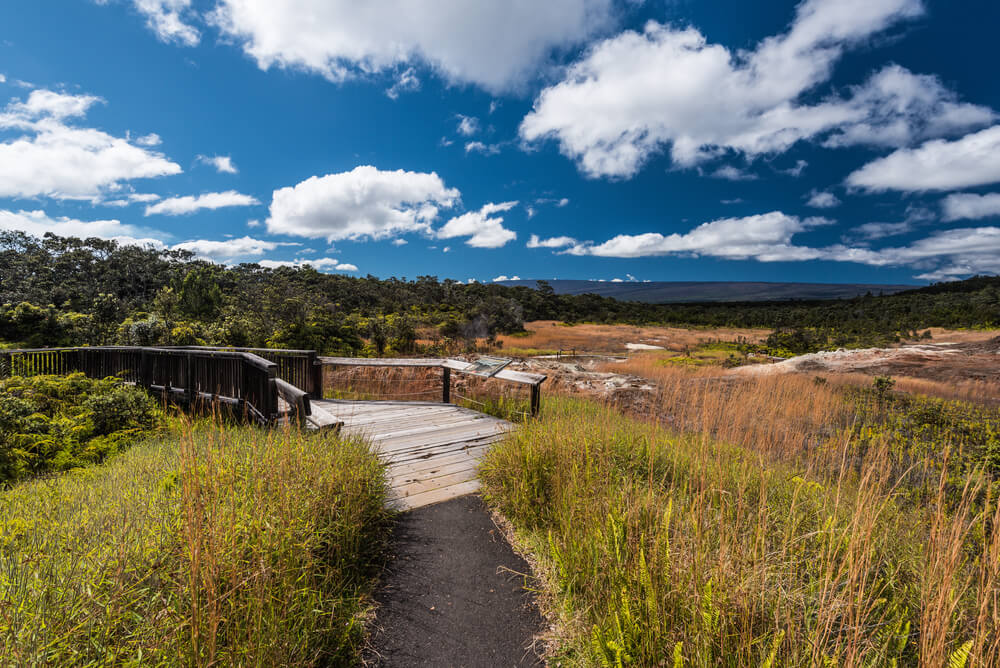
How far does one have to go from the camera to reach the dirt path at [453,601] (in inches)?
99.2

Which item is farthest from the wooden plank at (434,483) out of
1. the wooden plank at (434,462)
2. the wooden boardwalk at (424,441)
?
the wooden plank at (434,462)

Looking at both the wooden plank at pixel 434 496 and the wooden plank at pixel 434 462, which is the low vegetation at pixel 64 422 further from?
the wooden plank at pixel 434 496

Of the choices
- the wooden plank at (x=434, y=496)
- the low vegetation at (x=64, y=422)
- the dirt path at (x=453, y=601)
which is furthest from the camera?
the low vegetation at (x=64, y=422)

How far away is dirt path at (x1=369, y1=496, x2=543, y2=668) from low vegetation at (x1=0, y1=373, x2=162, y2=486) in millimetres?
5308

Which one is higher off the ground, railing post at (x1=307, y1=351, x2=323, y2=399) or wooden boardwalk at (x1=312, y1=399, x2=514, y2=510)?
railing post at (x1=307, y1=351, x2=323, y2=399)

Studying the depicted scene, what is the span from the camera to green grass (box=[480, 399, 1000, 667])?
1.81 metres

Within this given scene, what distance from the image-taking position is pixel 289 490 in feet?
9.36

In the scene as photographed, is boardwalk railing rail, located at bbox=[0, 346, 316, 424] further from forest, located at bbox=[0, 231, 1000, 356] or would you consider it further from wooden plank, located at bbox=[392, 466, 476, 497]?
forest, located at bbox=[0, 231, 1000, 356]

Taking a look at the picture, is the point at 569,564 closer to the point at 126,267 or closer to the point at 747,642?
the point at 747,642

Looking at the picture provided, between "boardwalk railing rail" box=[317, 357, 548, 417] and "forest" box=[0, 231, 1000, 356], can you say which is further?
"forest" box=[0, 231, 1000, 356]

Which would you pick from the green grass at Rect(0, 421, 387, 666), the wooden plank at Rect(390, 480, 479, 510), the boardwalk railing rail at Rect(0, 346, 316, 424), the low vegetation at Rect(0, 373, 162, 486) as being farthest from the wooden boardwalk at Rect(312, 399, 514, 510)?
the low vegetation at Rect(0, 373, 162, 486)

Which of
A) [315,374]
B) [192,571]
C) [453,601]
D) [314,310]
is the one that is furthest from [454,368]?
[314,310]

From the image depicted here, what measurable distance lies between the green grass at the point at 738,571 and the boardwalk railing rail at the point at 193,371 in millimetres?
3232

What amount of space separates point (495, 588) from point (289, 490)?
1.74 metres
